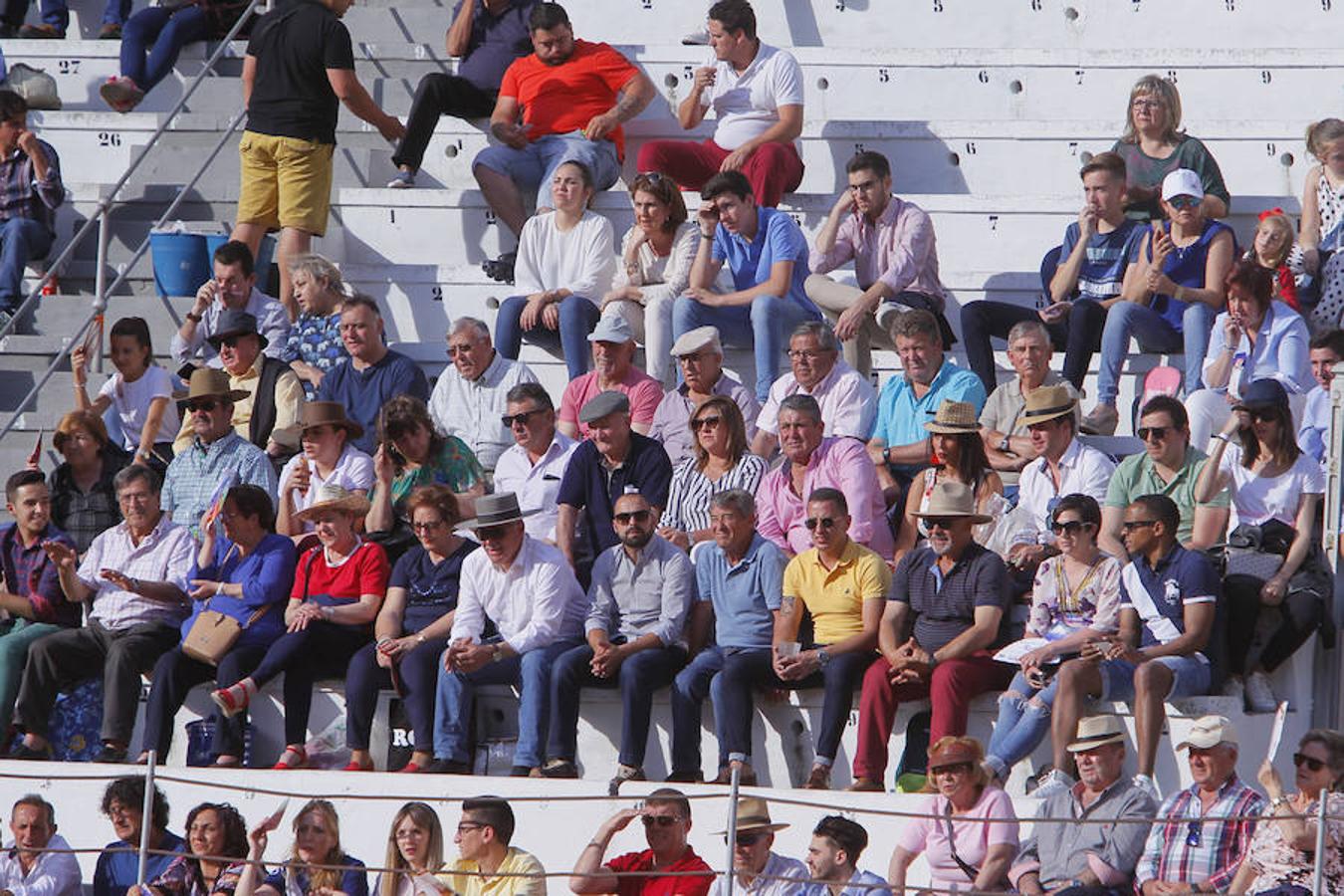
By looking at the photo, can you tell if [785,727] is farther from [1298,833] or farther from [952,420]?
[1298,833]

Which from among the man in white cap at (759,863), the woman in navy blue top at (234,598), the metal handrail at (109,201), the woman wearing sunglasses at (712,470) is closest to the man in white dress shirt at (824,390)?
the woman wearing sunglasses at (712,470)

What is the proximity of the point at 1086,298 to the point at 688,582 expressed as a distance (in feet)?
8.03

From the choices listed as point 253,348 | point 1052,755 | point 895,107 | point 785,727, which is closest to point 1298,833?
point 1052,755

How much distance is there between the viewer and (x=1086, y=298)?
468 inches

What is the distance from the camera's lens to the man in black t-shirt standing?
13.0 m

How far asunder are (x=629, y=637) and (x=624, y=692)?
13.3 inches

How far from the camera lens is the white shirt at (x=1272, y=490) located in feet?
34.3

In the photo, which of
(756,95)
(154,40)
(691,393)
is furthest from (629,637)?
(154,40)

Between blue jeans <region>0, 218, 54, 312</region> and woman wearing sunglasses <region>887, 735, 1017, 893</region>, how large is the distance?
602 cm

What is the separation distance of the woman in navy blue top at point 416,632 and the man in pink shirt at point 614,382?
3.22ft

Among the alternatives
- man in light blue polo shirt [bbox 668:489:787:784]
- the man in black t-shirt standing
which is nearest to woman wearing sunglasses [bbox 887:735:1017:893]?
man in light blue polo shirt [bbox 668:489:787:784]

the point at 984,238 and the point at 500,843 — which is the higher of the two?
the point at 984,238

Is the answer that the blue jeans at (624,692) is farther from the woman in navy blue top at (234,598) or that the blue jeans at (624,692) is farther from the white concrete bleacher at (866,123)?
the white concrete bleacher at (866,123)

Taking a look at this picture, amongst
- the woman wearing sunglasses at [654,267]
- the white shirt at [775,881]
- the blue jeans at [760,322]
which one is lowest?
the white shirt at [775,881]
